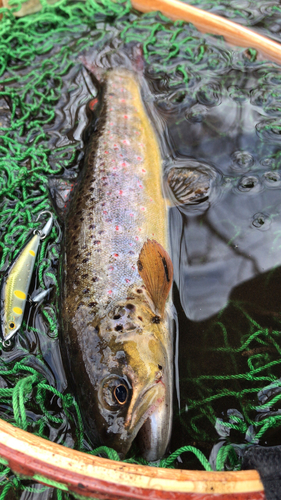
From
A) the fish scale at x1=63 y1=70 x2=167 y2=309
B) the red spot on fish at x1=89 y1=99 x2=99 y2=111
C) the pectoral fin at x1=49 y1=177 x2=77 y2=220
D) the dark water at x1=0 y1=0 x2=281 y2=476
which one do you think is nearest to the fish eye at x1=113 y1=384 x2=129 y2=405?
the dark water at x1=0 y1=0 x2=281 y2=476

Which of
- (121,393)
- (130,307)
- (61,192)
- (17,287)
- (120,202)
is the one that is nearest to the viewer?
(121,393)

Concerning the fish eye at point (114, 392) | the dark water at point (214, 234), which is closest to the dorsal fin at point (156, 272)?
the dark water at point (214, 234)

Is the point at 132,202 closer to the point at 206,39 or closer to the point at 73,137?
the point at 73,137

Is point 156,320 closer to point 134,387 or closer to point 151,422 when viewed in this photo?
point 134,387

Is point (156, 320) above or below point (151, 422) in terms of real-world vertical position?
above

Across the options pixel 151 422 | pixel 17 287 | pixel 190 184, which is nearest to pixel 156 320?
pixel 151 422

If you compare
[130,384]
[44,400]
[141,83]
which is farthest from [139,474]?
[141,83]
